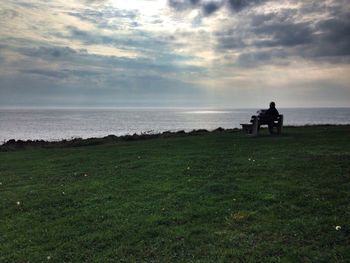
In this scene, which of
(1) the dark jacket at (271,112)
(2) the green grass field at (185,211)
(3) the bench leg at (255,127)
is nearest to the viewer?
(2) the green grass field at (185,211)

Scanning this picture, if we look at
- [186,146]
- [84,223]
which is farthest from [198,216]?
[186,146]

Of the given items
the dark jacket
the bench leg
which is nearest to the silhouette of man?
the dark jacket

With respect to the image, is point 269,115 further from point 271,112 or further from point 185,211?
point 185,211

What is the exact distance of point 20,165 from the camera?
66.1 ft

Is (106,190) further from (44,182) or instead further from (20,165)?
(20,165)

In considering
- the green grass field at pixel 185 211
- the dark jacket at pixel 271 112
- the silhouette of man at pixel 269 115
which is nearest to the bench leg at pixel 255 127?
the silhouette of man at pixel 269 115

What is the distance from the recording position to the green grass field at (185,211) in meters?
7.42

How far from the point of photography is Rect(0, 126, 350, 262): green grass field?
24.3ft

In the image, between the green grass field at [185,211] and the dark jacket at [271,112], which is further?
the dark jacket at [271,112]

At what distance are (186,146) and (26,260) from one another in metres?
16.3

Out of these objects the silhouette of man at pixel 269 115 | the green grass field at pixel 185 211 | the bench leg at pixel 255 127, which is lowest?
the green grass field at pixel 185 211

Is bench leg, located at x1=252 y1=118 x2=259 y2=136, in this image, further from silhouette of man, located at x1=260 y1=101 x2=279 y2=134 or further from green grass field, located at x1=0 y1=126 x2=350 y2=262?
green grass field, located at x1=0 y1=126 x2=350 y2=262

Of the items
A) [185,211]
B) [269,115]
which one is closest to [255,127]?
[269,115]

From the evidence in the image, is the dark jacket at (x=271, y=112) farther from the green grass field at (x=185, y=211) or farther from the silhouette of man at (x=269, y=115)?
the green grass field at (x=185, y=211)
